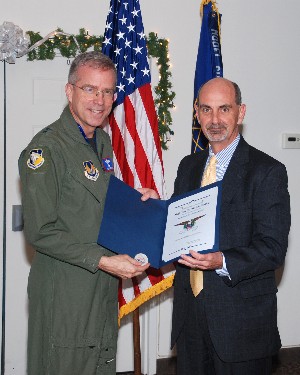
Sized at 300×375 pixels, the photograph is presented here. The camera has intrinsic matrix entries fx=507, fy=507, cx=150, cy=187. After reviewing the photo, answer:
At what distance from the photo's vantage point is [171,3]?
378 centimetres

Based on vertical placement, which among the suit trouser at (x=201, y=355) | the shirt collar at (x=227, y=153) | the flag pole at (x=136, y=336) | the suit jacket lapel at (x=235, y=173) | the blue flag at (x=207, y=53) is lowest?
the flag pole at (x=136, y=336)

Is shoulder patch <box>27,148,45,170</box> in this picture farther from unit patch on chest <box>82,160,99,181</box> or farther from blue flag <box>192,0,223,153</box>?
blue flag <box>192,0,223,153</box>

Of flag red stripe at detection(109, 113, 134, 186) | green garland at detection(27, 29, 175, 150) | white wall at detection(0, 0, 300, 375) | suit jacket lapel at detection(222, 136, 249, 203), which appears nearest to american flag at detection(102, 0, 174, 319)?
flag red stripe at detection(109, 113, 134, 186)

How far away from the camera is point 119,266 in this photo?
85.9 inches

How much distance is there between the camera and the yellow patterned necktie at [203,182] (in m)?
2.29

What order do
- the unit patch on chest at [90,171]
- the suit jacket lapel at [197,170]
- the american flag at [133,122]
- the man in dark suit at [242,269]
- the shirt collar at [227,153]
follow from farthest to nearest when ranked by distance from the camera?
the american flag at [133,122], the suit jacket lapel at [197,170], the shirt collar at [227,153], the unit patch on chest at [90,171], the man in dark suit at [242,269]

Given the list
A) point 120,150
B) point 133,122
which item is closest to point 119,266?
point 120,150

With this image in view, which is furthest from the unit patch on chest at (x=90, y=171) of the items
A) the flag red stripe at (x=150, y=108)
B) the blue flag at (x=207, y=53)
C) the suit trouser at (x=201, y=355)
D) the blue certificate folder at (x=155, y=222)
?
the blue flag at (x=207, y=53)

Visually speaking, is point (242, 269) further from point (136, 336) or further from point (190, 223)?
point (136, 336)

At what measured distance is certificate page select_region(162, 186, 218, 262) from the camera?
2.06m

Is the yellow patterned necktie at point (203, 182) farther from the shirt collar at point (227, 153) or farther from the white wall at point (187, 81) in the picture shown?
the white wall at point (187, 81)

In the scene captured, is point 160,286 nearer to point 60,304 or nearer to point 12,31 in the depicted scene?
point 60,304

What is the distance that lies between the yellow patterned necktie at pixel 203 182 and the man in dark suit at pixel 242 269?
0.02 metres

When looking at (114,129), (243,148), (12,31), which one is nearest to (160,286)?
(114,129)
